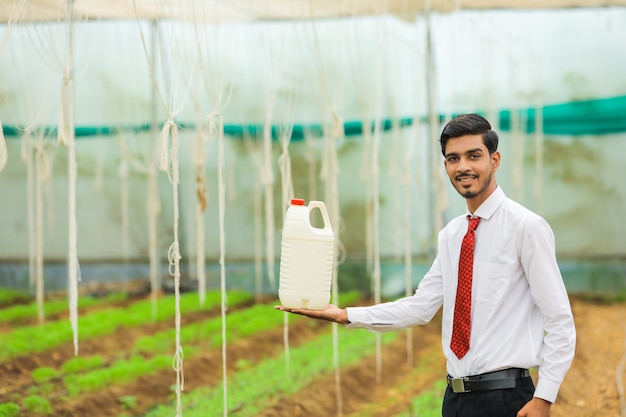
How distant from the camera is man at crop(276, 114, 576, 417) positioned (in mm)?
1837

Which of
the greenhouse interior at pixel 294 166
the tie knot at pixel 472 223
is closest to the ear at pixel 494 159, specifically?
the tie knot at pixel 472 223

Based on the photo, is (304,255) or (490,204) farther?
(304,255)

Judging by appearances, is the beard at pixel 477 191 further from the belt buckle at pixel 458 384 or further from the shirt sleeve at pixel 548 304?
the belt buckle at pixel 458 384

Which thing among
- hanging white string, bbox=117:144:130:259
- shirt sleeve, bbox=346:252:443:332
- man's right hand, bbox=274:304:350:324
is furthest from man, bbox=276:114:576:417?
hanging white string, bbox=117:144:130:259

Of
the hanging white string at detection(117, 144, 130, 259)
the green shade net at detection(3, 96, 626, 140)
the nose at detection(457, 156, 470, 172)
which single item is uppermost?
the green shade net at detection(3, 96, 626, 140)

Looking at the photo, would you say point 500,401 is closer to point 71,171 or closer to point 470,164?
point 470,164

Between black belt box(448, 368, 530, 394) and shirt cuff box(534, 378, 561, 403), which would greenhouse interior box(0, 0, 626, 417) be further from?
shirt cuff box(534, 378, 561, 403)

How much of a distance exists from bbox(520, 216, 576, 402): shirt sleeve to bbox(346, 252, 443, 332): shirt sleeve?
37 centimetres

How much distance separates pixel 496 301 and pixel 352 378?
3.59 m

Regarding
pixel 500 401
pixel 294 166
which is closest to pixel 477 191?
pixel 500 401

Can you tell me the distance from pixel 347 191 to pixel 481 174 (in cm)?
710

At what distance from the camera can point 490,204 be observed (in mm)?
1987

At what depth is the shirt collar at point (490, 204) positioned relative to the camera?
1.98 m

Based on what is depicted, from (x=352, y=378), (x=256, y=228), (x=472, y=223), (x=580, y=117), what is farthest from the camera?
(x=256, y=228)
